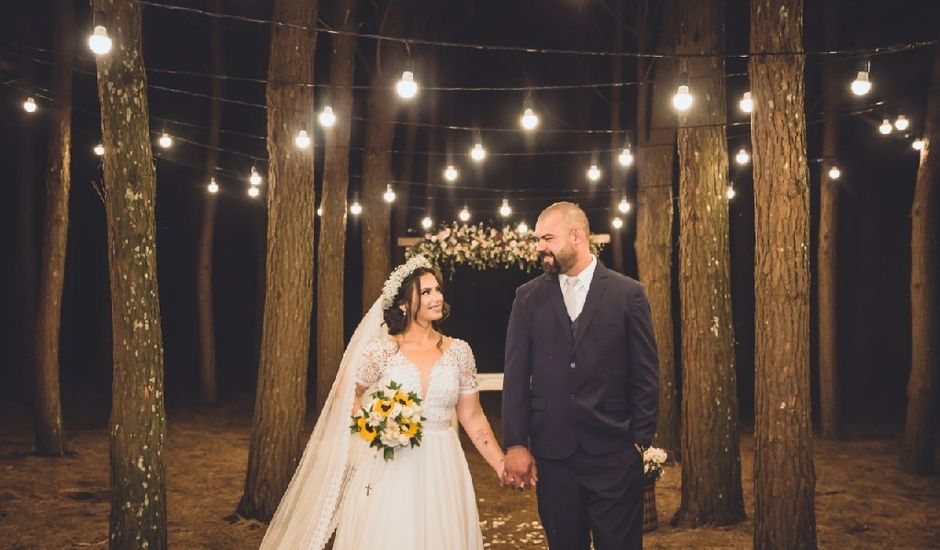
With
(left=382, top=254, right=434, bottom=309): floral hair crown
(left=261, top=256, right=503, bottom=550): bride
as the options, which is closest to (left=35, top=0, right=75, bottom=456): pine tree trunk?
(left=261, top=256, right=503, bottom=550): bride

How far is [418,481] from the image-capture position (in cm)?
573

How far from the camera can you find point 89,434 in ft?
48.8

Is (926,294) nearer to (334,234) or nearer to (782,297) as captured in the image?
(782,297)

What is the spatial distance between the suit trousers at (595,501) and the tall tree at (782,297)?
2.46m

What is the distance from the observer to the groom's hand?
4.54 metres

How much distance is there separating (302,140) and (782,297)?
17.3 feet

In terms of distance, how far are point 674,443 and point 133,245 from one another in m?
9.50

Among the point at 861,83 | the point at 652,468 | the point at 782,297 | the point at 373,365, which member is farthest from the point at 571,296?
the point at 861,83

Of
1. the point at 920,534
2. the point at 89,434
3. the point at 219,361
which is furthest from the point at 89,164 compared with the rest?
the point at 920,534

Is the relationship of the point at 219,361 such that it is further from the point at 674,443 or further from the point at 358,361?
the point at 358,361

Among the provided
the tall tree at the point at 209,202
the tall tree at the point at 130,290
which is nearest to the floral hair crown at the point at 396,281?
the tall tree at the point at 130,290

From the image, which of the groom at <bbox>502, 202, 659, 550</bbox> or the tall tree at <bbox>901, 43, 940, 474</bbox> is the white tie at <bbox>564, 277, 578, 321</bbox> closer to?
the groom at <bbox>502, 202, 659, 550</bbox>

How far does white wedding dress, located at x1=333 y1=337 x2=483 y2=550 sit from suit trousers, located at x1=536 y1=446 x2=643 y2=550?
1318mm

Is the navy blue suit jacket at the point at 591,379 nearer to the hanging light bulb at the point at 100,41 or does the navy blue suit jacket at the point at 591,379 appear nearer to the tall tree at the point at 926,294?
the hanging light bulb at the point at 100,41
